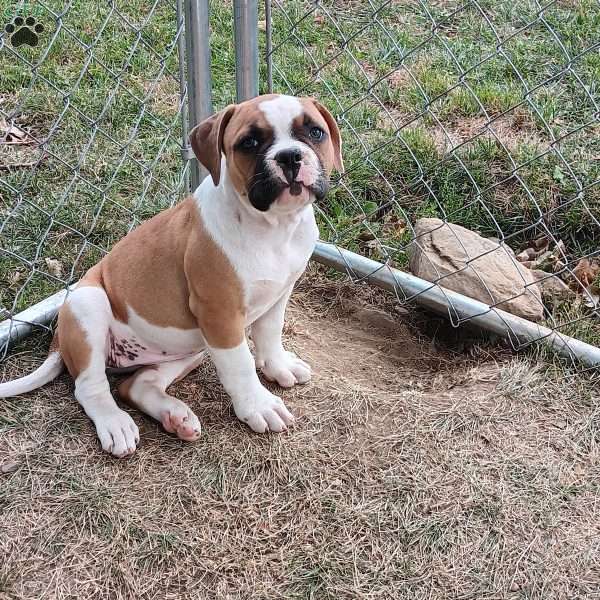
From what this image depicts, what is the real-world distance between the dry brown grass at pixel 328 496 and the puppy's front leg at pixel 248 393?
0.07m

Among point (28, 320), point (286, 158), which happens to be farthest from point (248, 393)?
point (28, 320)

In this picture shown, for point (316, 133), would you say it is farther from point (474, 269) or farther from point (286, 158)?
point (474, 269)

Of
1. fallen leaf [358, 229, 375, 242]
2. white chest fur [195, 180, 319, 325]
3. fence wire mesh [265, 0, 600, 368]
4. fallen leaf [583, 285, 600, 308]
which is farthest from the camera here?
fallen leaf [358, 229, 375, 242]

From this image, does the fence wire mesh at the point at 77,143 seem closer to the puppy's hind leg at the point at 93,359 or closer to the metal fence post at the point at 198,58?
the metal fence post at the point at 198,58

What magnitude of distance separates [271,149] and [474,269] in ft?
5.05

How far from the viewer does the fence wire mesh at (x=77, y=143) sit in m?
3.83

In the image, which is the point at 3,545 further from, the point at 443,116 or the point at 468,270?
the point at 443,116

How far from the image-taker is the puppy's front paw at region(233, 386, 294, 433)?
295 centimetres

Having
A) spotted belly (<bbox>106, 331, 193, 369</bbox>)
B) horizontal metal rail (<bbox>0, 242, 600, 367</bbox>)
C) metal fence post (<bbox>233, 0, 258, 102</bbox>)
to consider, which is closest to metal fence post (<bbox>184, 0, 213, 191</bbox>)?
metal fence post (<bbox>233, 0, 258, 102</bbox>)

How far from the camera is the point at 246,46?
11.0 feet

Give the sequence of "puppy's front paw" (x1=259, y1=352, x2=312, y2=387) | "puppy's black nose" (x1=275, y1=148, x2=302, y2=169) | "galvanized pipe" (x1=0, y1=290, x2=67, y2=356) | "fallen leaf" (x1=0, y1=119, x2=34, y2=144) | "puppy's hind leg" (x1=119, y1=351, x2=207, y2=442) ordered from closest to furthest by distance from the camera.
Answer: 1. "puppy's black nose" (x1=275, y1=148, x2=302, y2=169)
2. "puppy's hind leg" (x1=119, y1=351, x2=207, y2=442)
3. "puppy's front paw" (x1=259, y1=352, x2=312, y2=387)
4. "galvanized pipe" (x1=0, y1=290, x2=67, y2=356)
5. "fallen leaf" (x1=0, y1=119, x2=34, y2=144)

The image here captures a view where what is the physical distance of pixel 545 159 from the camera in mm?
4410

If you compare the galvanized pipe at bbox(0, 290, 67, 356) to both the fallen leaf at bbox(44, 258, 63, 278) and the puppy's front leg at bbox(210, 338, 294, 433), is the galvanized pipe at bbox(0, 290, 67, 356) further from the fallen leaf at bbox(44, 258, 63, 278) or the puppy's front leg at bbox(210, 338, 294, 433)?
the puppy's front leg at bbox(210, 338, 294, 433)

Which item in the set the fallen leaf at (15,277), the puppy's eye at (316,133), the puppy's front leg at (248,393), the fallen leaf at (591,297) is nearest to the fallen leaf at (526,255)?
the fallen leaf at (591,297)
